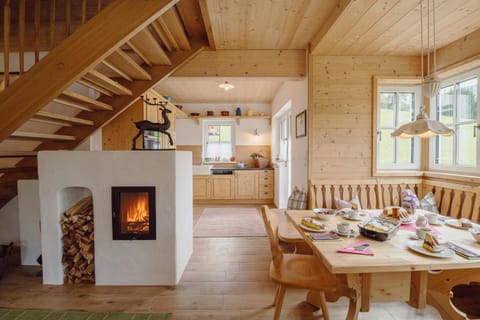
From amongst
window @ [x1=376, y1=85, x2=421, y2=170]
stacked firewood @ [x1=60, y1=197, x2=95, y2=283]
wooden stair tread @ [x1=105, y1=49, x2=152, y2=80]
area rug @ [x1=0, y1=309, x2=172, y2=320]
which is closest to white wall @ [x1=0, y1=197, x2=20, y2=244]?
stacked firewood @ [x1=60, y1=197, x2=95, y2=283]

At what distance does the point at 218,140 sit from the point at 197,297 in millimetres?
4574

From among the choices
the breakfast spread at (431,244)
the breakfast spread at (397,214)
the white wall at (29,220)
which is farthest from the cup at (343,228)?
the white wall at (29,220)

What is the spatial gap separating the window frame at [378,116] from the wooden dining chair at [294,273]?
1913 mm

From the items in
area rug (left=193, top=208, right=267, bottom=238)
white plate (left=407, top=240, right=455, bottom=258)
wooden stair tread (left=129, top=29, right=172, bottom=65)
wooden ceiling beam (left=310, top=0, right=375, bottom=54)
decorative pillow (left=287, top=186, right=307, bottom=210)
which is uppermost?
wooden ceiling beam (left=310, top=0, right=375, bottom=54)

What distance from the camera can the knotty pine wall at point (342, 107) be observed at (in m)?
3.03

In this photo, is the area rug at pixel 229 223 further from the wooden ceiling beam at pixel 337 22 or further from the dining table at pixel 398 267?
the wooden ceiling beam at pixel 337 22

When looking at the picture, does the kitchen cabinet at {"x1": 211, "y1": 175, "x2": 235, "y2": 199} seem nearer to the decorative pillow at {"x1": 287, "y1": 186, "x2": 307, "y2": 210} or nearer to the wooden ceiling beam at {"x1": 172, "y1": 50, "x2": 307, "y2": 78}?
the decorative pillow at {"x1": 287, "y1": 186, "x2": 307, "y2": 210}

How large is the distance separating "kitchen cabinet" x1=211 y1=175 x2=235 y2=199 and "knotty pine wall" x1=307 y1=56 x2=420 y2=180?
8.88ft

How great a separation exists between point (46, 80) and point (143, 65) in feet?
4.32

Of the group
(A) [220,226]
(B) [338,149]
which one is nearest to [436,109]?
(B) [338,149]

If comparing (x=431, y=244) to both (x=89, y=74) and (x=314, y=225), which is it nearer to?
(x=314, y=225)

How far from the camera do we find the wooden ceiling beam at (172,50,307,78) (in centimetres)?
309

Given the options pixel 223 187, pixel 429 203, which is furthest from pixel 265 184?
pixel 429 203

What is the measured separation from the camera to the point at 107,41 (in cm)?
171
